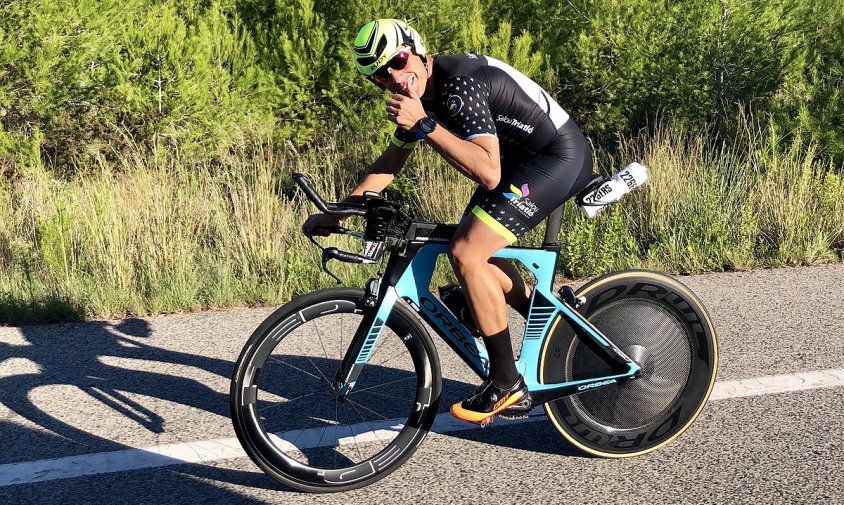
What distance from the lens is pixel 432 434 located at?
4348mm

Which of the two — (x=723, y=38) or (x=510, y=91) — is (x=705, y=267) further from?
(x=723, y=38)

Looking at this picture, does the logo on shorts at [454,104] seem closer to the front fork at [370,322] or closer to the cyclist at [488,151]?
the cyclist at [488,151]

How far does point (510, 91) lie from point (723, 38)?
7563 mm

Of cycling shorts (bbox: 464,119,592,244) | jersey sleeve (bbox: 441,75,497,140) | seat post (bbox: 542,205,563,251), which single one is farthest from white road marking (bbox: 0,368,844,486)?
jersey sleeve (bbox: 441,75,497,140)

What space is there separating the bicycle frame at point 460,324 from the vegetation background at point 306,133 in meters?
2.75

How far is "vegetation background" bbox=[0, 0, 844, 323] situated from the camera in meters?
7.06

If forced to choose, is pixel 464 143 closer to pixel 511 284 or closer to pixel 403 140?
pixel 403 140

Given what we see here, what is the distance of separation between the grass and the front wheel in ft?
8.42

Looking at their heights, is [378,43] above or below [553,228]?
above

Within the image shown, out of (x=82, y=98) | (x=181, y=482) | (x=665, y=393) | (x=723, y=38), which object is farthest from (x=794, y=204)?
(x=82, y=98)

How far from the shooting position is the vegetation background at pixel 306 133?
7.06m

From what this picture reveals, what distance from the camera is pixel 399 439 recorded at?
13.1ft

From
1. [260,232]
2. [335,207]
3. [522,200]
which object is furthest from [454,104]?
[260,232]

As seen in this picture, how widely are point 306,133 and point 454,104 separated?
6.90 m
